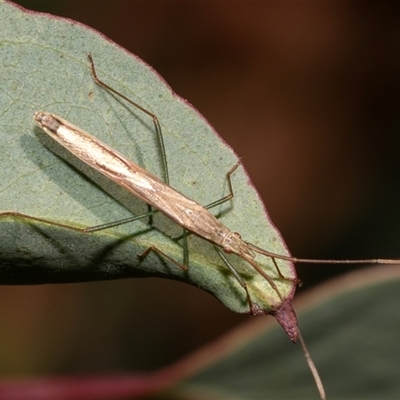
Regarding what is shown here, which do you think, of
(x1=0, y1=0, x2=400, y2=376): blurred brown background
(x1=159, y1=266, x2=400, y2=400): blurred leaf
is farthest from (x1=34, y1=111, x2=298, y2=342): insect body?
(x1=0, y1=0, x2=400, y2=376): blurred brown background

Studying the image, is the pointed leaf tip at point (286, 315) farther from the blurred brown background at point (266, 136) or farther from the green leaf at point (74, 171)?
the blurred brown background at point (266, 136)

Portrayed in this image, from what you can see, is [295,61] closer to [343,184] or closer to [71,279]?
[343,184]

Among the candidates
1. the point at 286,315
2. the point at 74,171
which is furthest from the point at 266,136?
the point at 286,315

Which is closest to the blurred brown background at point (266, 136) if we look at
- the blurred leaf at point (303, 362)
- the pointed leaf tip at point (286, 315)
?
the blurred leaf at point (303, 362)

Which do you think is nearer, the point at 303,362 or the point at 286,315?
the point at 286,315

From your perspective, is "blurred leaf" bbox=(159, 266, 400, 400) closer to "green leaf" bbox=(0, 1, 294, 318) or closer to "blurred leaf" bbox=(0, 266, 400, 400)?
"blurred leaf" bbox=(0, 266, 400, 400)

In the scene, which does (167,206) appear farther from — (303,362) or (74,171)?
(303,362)

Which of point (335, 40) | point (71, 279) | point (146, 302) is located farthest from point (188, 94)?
point (71, 279)
